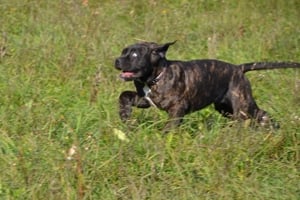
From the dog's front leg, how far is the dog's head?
17 centimetres

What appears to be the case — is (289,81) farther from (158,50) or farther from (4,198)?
(4,198)

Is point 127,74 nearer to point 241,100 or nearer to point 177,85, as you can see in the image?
point 177,85

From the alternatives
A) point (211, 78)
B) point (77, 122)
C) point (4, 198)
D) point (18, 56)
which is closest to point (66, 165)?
point (4, 198)

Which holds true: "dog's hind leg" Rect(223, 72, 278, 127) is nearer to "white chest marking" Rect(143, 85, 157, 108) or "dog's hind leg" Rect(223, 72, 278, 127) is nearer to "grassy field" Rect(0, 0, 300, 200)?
"grassy field" Rect(0, 0, 300, 200)

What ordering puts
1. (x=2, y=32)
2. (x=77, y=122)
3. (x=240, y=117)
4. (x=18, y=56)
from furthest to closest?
(x=2, y=32) → (x=18, y=56) → (x=240, y=117) → (x=77, y=122)

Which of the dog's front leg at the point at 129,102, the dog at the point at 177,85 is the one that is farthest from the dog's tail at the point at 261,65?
the dog's front leg at the point at 129,102

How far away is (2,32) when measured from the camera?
8.19 meters

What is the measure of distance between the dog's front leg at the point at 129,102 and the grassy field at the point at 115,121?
0.28 feet

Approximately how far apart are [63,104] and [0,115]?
2.37 ft

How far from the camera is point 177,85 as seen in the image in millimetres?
5719

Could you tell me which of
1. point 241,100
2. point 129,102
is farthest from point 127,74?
point 241,100

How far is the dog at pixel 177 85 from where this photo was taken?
5.58 metres

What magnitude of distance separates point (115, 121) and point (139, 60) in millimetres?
505

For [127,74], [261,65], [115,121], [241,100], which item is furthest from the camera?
[261,65]
